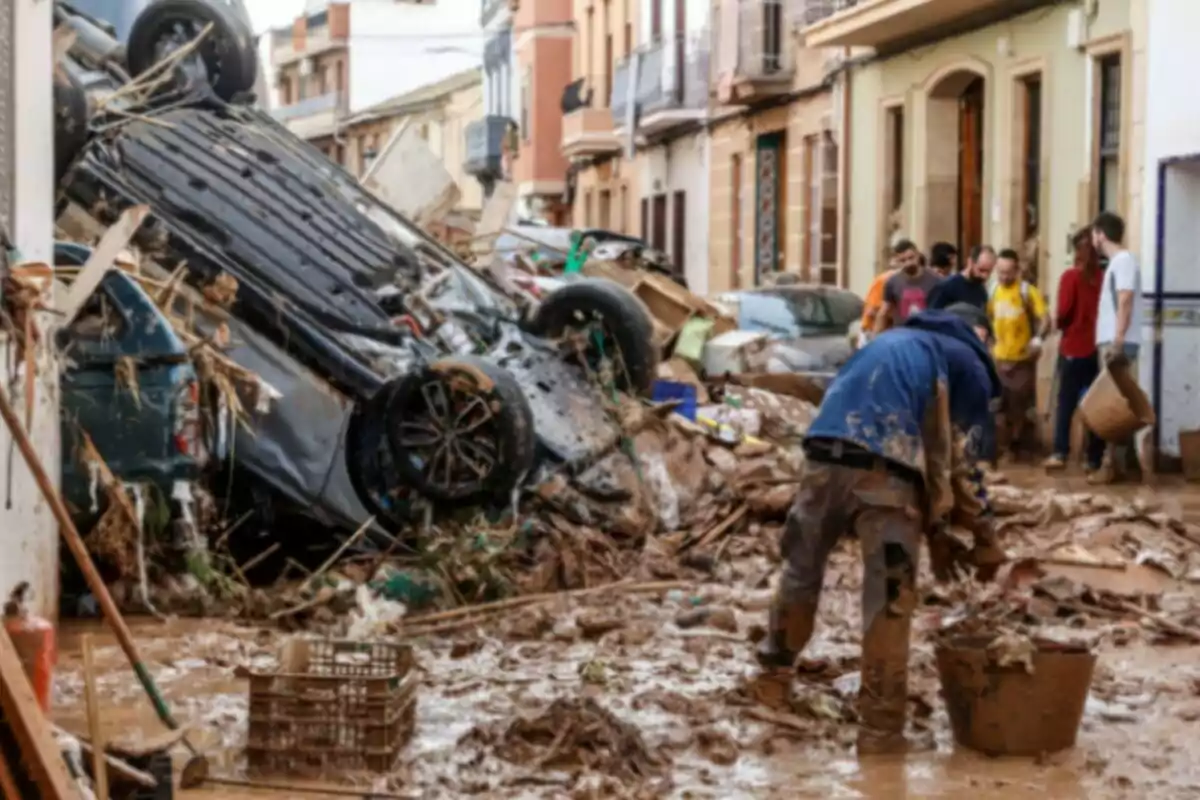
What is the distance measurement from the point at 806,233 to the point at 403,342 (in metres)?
18.5

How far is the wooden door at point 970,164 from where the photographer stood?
77.8ft

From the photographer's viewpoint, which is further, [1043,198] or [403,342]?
[1043,198]

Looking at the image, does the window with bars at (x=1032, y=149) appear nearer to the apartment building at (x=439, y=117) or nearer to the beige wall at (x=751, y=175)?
the beige wall at (x=751, y=175)

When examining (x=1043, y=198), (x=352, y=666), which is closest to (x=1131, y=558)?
(x=352, y=666)

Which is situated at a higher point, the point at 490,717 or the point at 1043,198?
the point at 1043,198

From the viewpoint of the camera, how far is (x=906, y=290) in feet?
54.3

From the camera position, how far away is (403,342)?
11484 millimetres

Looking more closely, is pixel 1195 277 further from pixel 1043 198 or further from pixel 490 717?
pixel 490 717

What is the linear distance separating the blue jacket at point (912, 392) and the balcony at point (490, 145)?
45.0m

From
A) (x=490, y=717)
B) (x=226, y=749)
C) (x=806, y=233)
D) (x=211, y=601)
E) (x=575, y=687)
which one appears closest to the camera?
(x=226, y=749)

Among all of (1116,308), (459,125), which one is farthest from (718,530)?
(459,125)

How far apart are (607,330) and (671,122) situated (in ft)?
82.0

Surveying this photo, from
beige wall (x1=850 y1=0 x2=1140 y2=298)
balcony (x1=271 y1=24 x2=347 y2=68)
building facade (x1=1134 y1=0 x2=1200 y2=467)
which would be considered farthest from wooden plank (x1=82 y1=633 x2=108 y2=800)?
balcony (x1=271 y1=24 x2=347 y2=68)

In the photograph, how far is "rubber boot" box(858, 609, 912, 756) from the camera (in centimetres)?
729
